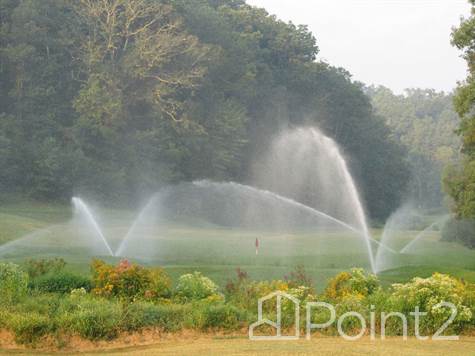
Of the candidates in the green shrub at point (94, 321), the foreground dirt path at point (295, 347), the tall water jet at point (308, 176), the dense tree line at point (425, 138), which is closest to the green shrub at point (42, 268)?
the green shrub at point (94, 321)

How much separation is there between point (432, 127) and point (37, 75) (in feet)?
299

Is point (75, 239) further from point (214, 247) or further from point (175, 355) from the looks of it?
point (175, 355)

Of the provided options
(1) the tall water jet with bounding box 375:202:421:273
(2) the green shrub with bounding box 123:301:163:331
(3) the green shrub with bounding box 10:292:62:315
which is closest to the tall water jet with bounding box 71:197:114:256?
(1) the tall water jet with bounding box 375:202:421:273

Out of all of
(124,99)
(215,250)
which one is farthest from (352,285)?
(124,99)

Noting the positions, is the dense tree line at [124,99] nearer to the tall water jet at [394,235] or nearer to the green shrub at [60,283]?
the tall water jet at [394,235]

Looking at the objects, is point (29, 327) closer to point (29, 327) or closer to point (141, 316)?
point (29, 327)

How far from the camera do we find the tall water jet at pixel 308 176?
65500 mm

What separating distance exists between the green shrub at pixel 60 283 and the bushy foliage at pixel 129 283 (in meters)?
0.54

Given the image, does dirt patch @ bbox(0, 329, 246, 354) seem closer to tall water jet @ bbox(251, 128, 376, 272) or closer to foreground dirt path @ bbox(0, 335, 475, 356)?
foreground dirt path @ bbox(0, 335, 475, 356)

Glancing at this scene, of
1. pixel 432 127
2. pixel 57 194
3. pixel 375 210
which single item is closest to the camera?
pixel 57 194

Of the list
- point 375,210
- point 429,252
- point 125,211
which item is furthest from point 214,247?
point 375,210

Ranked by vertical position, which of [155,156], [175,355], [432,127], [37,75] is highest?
[432,127]

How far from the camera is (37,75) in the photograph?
54656 millimetres

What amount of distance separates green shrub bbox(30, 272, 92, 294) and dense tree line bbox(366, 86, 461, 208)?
73.1 m
